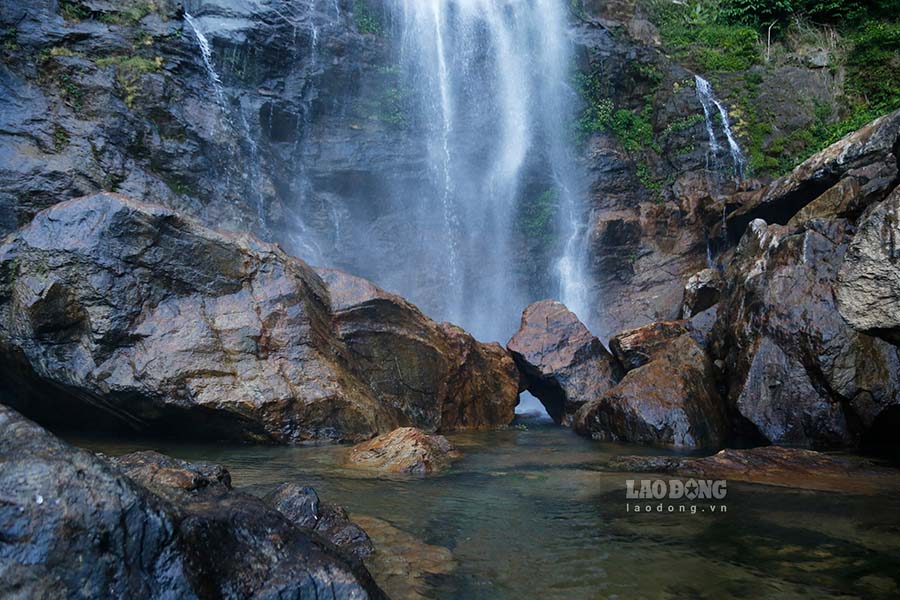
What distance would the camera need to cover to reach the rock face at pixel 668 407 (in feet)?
27.1

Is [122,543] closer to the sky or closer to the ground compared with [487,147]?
closer to the ground

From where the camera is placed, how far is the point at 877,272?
238 inches

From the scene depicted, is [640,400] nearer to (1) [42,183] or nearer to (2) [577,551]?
(2) [577,551]

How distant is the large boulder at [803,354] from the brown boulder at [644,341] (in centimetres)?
173

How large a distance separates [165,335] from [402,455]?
3.47 meters

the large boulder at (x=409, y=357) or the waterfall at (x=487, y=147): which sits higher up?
the waterfall at (x=487, y=147)

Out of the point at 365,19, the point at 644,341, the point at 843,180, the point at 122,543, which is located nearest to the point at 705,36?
the point at 365,19

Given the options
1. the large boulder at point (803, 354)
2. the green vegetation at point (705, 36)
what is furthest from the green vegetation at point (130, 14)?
the green vegetation at point (705, 36)

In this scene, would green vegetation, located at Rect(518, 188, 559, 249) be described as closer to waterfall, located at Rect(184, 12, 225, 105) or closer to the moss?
waterfall, located at Rect(184, 12, 225, 105)

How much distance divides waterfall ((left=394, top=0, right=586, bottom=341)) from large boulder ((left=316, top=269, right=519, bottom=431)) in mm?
5626

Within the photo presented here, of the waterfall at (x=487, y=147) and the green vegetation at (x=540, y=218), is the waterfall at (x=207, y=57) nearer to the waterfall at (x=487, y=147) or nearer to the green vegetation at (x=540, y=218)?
the waterfall at (x=487, y=147)

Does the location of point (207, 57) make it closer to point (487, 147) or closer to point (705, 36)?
point (487, 147)

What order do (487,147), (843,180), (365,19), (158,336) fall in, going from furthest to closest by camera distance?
(487,147) → (365,19) → (843,180) → (158,336)

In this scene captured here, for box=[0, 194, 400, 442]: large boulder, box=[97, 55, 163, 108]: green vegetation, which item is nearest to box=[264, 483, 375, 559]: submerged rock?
box=[0, 194, 400, 442]: large boulder
